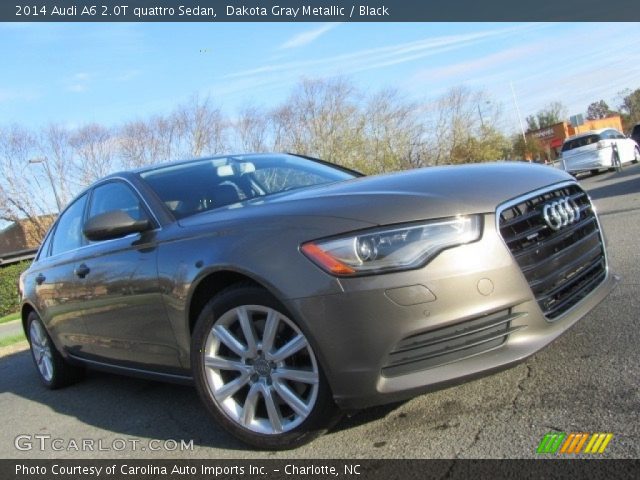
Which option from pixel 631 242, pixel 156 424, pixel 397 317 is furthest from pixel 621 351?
pixel 631 242

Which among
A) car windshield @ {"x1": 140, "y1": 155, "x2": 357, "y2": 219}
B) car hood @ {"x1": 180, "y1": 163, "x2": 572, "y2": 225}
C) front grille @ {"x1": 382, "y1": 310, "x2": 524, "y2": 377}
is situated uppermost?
Answer: car windshield @ {"x1": 140, "y1": 155, "x2": 357, "y2": 219}

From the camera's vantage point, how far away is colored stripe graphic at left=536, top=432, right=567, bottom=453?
253cm

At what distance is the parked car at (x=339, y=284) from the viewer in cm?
261

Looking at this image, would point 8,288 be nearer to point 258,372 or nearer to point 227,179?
point 227,179

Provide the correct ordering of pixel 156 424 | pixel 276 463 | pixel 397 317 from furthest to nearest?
pixel 156 424 → pixel 276 463 → pixel 397 317

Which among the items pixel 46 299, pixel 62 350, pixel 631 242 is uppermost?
pixel 46 299

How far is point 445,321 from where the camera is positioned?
2576 millimetres

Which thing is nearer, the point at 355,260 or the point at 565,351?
the point at 355,260

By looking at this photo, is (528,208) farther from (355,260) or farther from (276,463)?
(276,463)

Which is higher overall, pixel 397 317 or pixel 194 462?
pixel 397 317

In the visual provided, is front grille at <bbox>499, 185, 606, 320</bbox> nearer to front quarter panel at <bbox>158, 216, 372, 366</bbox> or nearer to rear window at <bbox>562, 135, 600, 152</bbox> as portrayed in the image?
front quarter panel at <bbox>158, 216, 372, 366</bbox>

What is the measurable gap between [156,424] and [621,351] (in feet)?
9.02

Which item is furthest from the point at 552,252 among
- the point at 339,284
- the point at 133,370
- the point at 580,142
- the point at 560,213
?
the point at 580,142

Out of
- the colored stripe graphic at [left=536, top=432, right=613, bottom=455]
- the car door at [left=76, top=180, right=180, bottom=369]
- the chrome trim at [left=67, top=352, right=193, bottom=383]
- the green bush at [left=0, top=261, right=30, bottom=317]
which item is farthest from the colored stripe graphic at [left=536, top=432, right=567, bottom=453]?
the green bush at [left=0, top=261, right=30, bottom=317]
